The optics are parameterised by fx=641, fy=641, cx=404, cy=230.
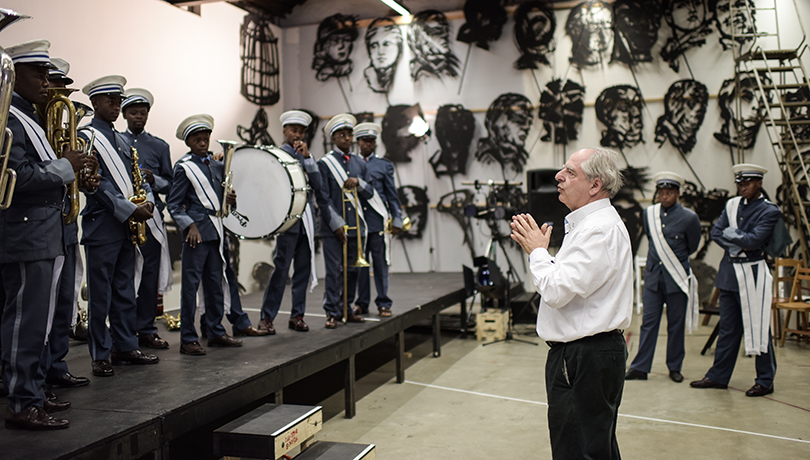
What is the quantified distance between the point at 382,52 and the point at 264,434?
8.14m

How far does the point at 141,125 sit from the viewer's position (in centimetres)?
473

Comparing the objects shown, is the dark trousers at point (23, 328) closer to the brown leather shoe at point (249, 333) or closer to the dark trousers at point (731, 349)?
the brown leather shoe at point (249, 333)

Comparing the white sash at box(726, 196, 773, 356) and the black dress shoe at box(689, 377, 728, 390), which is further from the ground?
the white sash at box(726, 196, 773, 356)

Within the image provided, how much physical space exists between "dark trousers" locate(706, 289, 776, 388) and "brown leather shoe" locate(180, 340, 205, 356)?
3936mm

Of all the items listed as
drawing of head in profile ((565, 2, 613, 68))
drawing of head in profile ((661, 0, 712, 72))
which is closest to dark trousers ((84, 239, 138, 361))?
drawing of head in profile ((565, 2, 613, 68))

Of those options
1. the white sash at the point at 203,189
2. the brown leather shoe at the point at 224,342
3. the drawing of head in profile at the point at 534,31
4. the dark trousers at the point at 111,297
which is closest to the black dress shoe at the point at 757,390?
the brown leather shoe at the point at 224,342

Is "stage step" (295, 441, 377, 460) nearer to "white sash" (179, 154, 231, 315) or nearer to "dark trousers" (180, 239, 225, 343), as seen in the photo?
"dark trousers" (180, 239, 225, 343)

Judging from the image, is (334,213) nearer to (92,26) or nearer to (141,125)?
(141,125)

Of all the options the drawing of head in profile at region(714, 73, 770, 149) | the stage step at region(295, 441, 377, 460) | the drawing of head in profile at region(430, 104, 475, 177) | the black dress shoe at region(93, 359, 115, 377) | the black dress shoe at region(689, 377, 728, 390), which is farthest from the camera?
the drawing of head in profile at region(430, 104, 475, 177)

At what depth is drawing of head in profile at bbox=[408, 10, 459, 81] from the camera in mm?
9875

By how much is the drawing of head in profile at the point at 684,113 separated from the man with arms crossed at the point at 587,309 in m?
7.17

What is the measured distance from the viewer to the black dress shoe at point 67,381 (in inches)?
136

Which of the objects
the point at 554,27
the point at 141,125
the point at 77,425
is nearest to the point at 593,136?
the point at 554,27

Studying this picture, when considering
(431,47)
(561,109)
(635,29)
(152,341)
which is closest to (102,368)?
(152,341)
